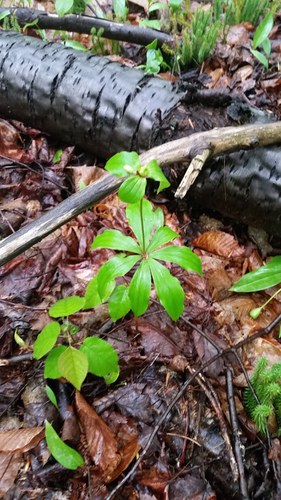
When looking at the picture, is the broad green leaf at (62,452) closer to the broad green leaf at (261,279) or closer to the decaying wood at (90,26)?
the broad green leaf at (261,279)

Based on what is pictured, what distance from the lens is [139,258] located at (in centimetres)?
145

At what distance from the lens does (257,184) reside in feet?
6.61

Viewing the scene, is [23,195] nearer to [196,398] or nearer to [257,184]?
[257,184]

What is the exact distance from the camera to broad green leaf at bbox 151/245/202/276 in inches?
55.2

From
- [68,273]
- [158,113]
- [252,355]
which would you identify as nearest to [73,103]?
[158,113]

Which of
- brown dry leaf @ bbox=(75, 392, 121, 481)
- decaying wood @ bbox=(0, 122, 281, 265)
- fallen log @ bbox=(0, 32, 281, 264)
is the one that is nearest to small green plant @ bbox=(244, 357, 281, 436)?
brown dry leaf @ bbox=(75, 392, 121, 481)

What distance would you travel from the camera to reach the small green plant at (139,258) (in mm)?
1297

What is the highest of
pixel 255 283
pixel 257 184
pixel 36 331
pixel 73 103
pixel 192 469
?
pixel 73 103

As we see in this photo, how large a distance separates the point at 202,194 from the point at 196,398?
3.70 ft

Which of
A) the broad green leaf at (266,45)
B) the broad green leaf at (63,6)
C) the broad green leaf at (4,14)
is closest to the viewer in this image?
the broad green leaf at (266,45)

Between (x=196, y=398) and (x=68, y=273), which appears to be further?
(x=68, y=273)

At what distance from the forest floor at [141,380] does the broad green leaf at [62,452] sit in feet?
0.21

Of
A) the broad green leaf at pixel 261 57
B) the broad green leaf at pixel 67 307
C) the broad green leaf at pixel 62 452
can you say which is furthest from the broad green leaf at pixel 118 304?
the broad green leaf at pixel 261 57

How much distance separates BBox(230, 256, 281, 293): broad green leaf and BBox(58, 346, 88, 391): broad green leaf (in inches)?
34.8
